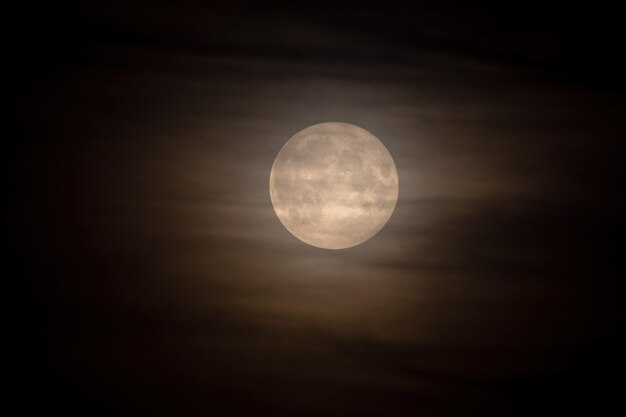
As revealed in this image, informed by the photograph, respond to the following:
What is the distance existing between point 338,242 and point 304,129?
46 cm

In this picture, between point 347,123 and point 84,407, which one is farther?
A: point 84,407

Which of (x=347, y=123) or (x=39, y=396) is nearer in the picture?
(x=347, y=123)

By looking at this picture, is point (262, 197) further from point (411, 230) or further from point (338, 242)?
point (411, 230)

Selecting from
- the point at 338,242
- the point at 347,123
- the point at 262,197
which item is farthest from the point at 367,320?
the point at 347,123

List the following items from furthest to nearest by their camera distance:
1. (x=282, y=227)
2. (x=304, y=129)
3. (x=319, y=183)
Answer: (x=282, y=227) < (x=304, y=129) < (x=319, y=183)

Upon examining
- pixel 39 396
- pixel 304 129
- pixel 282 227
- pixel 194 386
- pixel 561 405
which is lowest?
pixel 39 396

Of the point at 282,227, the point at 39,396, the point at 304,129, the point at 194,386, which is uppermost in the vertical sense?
the point at 304,129

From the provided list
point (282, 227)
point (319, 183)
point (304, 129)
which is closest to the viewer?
point (319, 183)

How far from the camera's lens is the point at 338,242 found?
5.32 feet

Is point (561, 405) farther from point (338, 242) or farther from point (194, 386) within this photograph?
point (194, 386)

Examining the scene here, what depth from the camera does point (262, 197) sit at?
1616mm

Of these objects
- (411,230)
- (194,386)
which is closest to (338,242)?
(411,230)

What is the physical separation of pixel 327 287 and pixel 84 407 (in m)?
1.16

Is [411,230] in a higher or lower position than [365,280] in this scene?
higher
